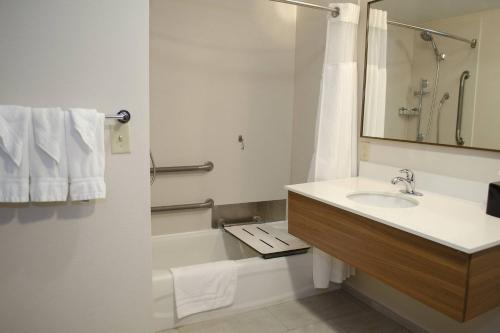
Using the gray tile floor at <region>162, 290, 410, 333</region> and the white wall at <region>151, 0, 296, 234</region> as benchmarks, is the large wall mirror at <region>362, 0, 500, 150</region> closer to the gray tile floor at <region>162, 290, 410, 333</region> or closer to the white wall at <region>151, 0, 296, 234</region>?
the white wall at <region>151, 0, 296, 234</region>

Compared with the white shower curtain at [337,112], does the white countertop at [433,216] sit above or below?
below

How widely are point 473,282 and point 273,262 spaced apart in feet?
4.36

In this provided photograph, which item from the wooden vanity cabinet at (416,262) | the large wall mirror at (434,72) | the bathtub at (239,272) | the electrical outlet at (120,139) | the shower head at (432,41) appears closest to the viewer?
the wooden vanity cabinet at (416,262)

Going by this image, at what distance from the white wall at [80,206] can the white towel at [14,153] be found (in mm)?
105

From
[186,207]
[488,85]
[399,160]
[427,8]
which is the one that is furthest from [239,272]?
[427,8]

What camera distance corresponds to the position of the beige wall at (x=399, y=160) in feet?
5.80

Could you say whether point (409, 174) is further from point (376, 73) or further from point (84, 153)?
point (84, 153)

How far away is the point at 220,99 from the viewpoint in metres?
2.87

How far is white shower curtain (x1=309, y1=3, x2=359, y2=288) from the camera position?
7.39 feet

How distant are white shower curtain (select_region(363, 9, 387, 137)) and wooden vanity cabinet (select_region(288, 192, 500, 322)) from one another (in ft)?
2.37

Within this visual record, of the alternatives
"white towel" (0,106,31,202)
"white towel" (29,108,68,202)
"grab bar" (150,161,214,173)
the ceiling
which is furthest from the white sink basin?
"white towel" (0,106,31,202)

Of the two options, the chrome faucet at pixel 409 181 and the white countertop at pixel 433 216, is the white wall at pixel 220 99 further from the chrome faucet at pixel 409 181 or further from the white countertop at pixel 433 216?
the chrome faucet at pixel 409 181

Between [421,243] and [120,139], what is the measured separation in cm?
129

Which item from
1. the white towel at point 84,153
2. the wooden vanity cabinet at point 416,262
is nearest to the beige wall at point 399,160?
the wooden vanity cabinet at point 416,262
